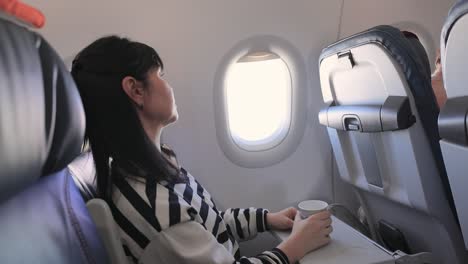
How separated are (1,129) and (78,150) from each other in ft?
0.70

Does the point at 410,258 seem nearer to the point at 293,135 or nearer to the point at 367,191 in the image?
the point at 367,191

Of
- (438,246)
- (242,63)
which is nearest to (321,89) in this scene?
(242,63)

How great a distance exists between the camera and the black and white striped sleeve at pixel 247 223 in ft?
5.10

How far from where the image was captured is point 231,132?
2010 mm

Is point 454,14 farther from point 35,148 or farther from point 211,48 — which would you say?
point 211,48

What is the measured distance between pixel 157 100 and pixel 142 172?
236 millimetres

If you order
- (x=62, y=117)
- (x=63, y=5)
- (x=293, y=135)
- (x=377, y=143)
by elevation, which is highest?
(x=63, y=5)

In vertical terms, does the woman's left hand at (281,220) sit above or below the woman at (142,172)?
below

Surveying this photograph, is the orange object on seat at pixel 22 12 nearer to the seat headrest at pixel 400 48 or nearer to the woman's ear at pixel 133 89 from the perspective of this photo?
the woman's ear at pixel 133 89

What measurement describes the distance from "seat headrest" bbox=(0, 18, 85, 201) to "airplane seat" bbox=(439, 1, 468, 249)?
→ 2.67ft

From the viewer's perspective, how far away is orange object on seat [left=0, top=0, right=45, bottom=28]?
0.59m

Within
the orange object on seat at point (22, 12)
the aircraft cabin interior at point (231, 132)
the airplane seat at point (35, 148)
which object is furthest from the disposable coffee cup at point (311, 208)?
the orange object on seat at point (22, 12)

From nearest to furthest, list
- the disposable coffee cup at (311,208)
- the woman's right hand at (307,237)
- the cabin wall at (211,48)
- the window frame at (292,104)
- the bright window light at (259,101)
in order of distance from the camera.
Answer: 1. the woman's right hand at (307,237)
2. the disposable coffee cup at (311,208)
3. the cabin wall at (211,48)
4. the window frame at (292,104)
5. the bright window light at (259,101)

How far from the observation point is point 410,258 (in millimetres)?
1202
